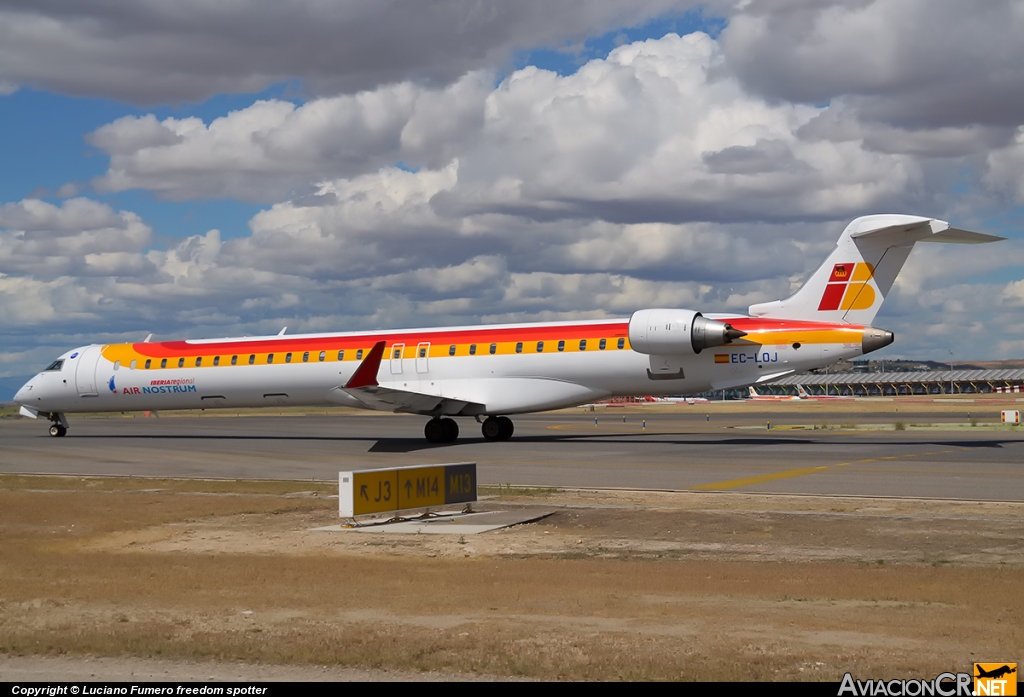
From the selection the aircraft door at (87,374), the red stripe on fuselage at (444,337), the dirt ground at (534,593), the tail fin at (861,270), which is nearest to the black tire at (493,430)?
the red stripe on fuselage at (444,337)

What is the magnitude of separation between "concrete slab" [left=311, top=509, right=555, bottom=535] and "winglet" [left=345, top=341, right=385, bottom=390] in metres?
14.9

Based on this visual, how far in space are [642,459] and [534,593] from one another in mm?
16534

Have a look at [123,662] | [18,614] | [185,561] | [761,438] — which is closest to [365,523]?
[185,561]

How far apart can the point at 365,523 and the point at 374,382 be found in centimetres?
1630

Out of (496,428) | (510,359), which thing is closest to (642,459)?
(510,359)

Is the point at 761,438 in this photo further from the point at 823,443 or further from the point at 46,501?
the point at 46,501

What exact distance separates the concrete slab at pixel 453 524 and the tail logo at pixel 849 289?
655 inches

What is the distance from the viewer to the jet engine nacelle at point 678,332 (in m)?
29.7

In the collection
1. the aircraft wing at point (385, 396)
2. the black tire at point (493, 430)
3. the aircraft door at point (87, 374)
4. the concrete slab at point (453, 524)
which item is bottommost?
the concrete slab at point (453, 524)

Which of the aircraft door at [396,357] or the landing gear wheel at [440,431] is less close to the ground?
the aircraft door at [396,357]

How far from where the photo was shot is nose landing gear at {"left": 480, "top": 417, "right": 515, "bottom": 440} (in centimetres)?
3366

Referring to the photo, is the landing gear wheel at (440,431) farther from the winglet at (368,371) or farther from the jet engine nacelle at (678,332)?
the jet engine nacelle at (678,332)

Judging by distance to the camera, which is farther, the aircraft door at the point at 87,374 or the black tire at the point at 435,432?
the aircraft door at the point at 87,374

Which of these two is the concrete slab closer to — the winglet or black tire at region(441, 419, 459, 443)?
the winglet
